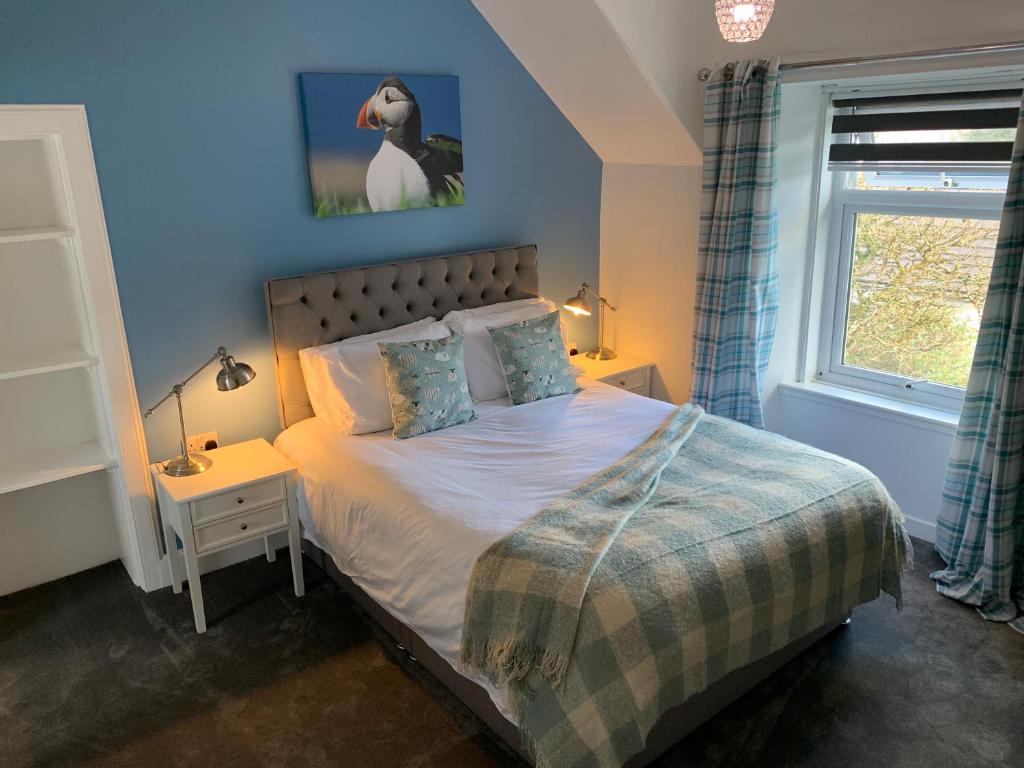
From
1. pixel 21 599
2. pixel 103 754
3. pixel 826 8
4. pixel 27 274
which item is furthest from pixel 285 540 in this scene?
pixel 826 8

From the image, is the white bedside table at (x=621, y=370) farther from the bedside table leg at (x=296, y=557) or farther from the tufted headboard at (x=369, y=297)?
the bedside table leg at (x=296, y=557)

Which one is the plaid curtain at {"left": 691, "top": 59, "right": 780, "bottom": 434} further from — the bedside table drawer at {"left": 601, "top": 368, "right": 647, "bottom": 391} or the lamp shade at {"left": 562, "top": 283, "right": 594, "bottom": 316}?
the lamp shade at {"left": 562, "top": 283, "right": 594, "bottom": 316}

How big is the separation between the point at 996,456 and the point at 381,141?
2.84 m

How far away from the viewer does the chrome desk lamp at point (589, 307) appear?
4.24 m

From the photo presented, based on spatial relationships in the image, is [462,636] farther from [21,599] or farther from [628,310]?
[628,310]

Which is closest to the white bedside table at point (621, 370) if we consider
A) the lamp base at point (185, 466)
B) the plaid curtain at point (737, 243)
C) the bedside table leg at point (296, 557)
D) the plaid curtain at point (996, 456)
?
the plaid curtain at point (737, 243)

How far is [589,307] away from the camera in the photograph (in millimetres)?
4523

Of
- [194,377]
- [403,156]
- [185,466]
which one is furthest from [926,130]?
[185,466]

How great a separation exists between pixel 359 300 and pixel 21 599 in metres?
1.85

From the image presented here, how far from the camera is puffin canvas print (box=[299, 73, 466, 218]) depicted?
135 inches

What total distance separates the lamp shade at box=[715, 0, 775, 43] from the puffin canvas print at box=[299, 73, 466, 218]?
1766 mm

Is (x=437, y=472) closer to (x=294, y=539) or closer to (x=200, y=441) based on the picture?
(x=294, y=539)

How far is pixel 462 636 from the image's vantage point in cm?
236

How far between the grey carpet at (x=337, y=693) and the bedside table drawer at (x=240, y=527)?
0.33 meters
